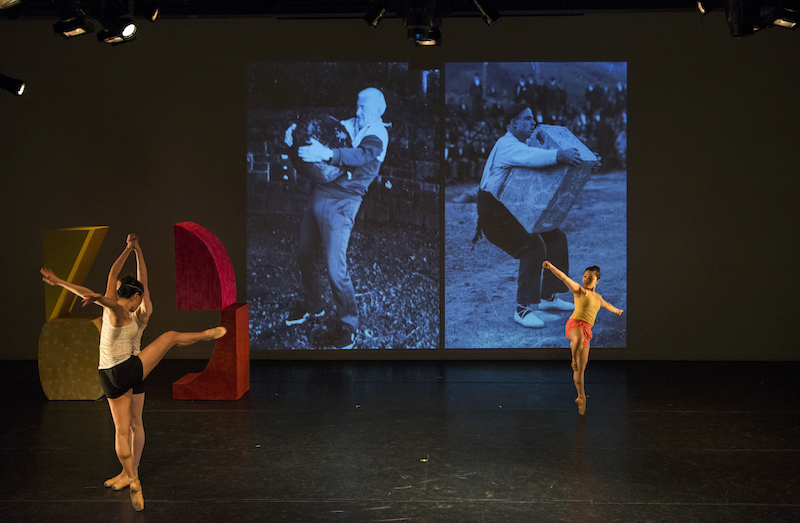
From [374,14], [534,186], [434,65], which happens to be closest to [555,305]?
[534,186]

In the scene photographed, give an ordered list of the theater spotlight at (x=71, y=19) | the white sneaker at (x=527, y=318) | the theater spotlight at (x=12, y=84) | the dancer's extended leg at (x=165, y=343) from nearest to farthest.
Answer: the dancer's extended leg at (x=165, y=343), the theater spotlight at (x=71, y=19), the theater spotlight at (x=12, y=84), the white sneaker at (x=527, y=318)

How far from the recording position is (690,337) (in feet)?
25.1

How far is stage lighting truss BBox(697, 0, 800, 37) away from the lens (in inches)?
226

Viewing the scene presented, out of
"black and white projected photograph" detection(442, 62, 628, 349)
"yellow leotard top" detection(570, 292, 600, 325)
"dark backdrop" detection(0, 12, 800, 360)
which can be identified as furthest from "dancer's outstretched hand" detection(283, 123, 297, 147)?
"yellow leotard top" detection(570, 292, 600, 325)

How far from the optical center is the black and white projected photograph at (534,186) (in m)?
7.50

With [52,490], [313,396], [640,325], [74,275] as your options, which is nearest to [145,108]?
[74,275]

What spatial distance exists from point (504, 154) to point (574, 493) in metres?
4.43

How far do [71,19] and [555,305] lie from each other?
561 cm

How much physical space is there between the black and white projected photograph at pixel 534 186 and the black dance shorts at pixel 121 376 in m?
4.42

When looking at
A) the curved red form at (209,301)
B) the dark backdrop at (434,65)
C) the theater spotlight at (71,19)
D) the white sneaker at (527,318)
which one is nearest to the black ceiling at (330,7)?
the dark backdrop at (434,65)

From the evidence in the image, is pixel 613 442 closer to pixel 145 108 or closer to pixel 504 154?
pixel 504 154

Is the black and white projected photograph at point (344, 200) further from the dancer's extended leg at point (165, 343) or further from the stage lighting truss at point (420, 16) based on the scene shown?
the dancer's extended leg at point (165, 343)

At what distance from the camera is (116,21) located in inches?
229

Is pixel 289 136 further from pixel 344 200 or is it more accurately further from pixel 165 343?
pixel 165 343
